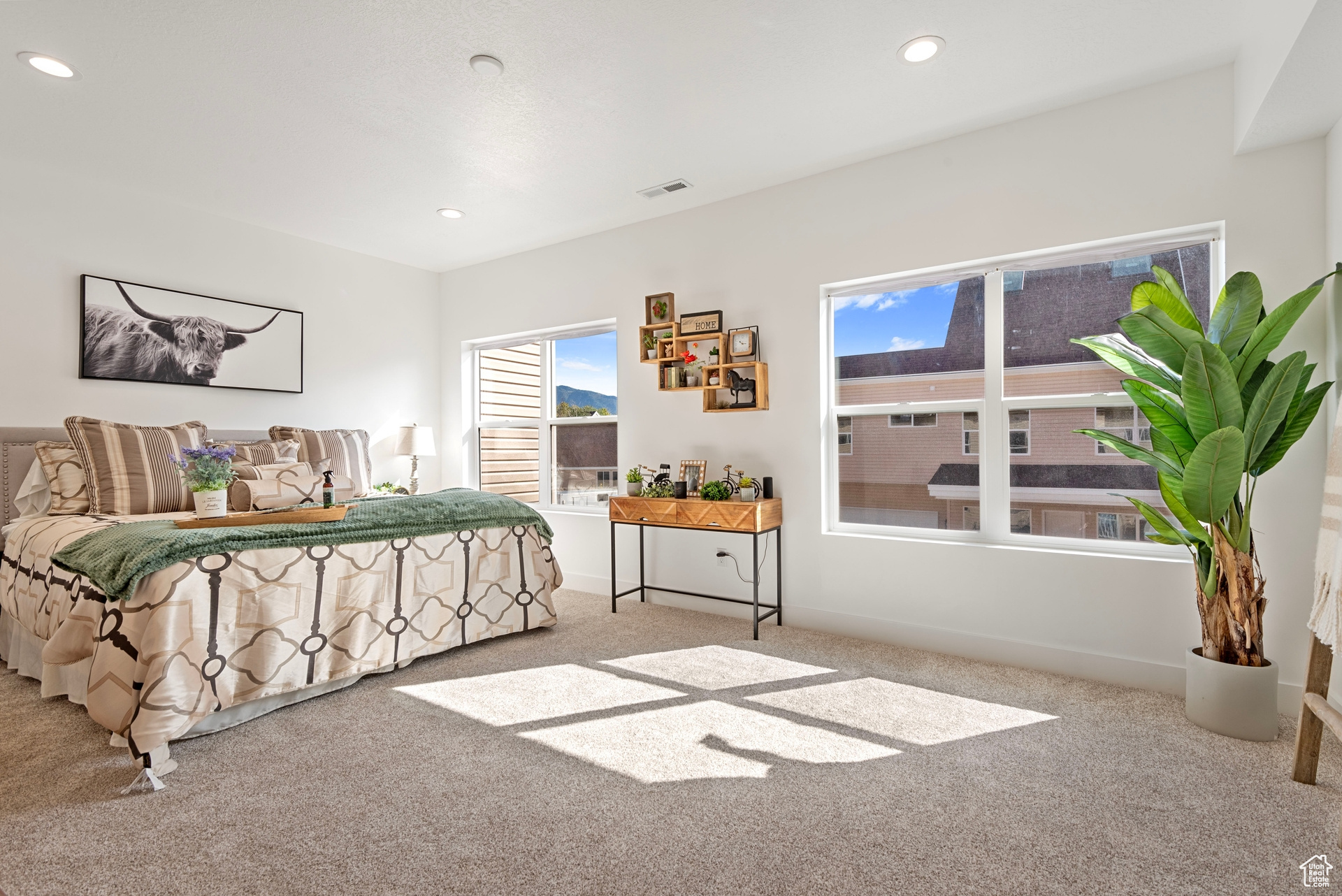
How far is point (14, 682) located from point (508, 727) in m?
2.29

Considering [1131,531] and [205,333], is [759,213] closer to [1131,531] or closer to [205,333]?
[1131,531]

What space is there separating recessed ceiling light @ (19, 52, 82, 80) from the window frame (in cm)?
273

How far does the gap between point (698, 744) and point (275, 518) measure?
191 centimetres

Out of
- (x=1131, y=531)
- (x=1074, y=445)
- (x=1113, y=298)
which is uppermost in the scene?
(x=1113, y=298)

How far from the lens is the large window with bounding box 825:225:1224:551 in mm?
2879

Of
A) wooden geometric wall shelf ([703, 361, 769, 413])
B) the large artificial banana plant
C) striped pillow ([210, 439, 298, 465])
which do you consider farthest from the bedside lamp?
the large artificial banana plant

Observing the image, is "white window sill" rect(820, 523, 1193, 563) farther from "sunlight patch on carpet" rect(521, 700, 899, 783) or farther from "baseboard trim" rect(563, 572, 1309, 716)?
"sunlight patch on carpet" rect(521, 700, 899, 783)

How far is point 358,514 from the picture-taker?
9.45 ft

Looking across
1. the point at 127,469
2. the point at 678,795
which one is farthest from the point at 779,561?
the point at 127,469

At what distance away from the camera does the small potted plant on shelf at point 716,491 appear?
144 inches

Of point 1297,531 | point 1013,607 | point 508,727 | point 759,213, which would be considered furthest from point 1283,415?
point 508,727

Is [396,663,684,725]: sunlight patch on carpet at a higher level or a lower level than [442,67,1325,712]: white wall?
lower

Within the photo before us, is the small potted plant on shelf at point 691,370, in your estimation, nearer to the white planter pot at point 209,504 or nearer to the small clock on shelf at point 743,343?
the small clock on shelf at point 743,343

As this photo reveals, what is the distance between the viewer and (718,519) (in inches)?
139
